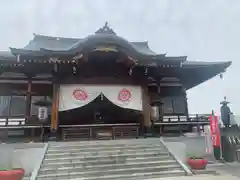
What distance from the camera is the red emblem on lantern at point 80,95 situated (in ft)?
30.5

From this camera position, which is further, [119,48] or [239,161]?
[119,48]

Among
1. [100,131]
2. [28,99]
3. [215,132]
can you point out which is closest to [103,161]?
[100,131]

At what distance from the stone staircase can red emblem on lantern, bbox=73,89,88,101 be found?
2.26 metres

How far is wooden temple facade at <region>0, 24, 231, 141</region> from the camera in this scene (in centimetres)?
889

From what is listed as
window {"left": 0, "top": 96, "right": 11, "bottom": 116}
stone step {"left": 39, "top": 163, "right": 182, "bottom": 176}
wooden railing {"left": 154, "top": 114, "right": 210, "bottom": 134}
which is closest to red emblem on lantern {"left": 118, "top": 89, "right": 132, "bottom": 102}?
wooden railing {"left": 154, "top": 114, "right": 210, "bottom": 134}

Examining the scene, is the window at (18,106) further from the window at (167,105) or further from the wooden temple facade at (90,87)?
the window at (167,105)

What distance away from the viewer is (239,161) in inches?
334

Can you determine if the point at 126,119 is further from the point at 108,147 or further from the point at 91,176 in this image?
the point at 91,176

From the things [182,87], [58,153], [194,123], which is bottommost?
[58,153]

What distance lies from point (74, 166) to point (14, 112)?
5.06 m

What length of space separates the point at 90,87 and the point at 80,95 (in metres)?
0.58

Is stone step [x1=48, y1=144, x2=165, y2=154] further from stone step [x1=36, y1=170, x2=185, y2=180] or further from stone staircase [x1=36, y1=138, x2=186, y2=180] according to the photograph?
stone step [x1=36, y1=170, x2=185, y2=180]

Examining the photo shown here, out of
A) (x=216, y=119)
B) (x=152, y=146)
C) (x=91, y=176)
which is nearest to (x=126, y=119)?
(x=152, y=146)

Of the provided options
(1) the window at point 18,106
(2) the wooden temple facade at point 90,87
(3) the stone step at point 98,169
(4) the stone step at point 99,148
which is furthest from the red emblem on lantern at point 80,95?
(3) the stone step at point 98,169
